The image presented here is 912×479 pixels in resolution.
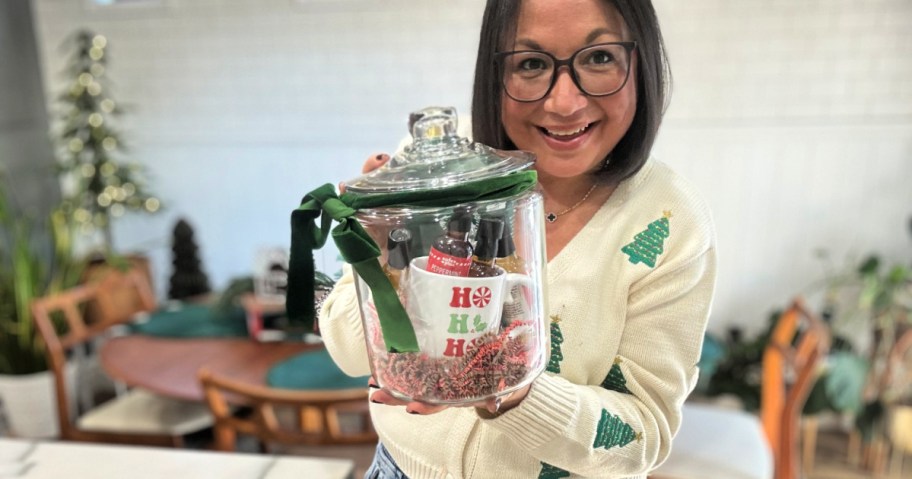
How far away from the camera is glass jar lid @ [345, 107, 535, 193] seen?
61cm

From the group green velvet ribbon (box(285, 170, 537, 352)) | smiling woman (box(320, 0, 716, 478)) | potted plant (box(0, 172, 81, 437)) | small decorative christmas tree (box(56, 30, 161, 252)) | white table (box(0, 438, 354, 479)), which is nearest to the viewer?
green velvet ribbon (box(285, 170, 537, 352))

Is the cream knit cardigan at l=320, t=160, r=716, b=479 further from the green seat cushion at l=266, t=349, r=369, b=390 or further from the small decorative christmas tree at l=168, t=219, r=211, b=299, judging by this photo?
the small decorative christmas tree at l=168, t=219, r=211, b=299

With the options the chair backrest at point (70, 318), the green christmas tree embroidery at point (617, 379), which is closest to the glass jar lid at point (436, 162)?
the green christmas tree embroidery at point (617, 379)

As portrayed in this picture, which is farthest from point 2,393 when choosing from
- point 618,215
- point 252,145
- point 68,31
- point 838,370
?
point 838,370

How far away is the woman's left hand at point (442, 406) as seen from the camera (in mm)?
611

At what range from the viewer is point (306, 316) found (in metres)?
0.65

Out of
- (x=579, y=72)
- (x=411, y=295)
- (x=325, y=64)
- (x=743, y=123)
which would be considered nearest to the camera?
(x=411, y=295)

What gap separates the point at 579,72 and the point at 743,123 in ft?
7.11

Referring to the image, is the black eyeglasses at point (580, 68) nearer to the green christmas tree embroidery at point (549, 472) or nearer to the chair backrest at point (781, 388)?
the green christmas tree embroidery at point (549, 472)

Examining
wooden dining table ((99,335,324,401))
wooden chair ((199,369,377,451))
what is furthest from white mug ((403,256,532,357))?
wooden dining table ((99,335,324,401))

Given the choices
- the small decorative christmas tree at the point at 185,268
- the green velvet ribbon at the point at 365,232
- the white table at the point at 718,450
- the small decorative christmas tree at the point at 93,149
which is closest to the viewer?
the green velvet ribbon at the point at 365,232

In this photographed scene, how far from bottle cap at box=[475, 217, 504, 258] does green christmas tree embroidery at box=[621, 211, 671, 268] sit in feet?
0.79

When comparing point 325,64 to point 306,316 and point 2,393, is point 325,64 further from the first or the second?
point 306,316

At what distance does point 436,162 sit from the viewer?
65cm
